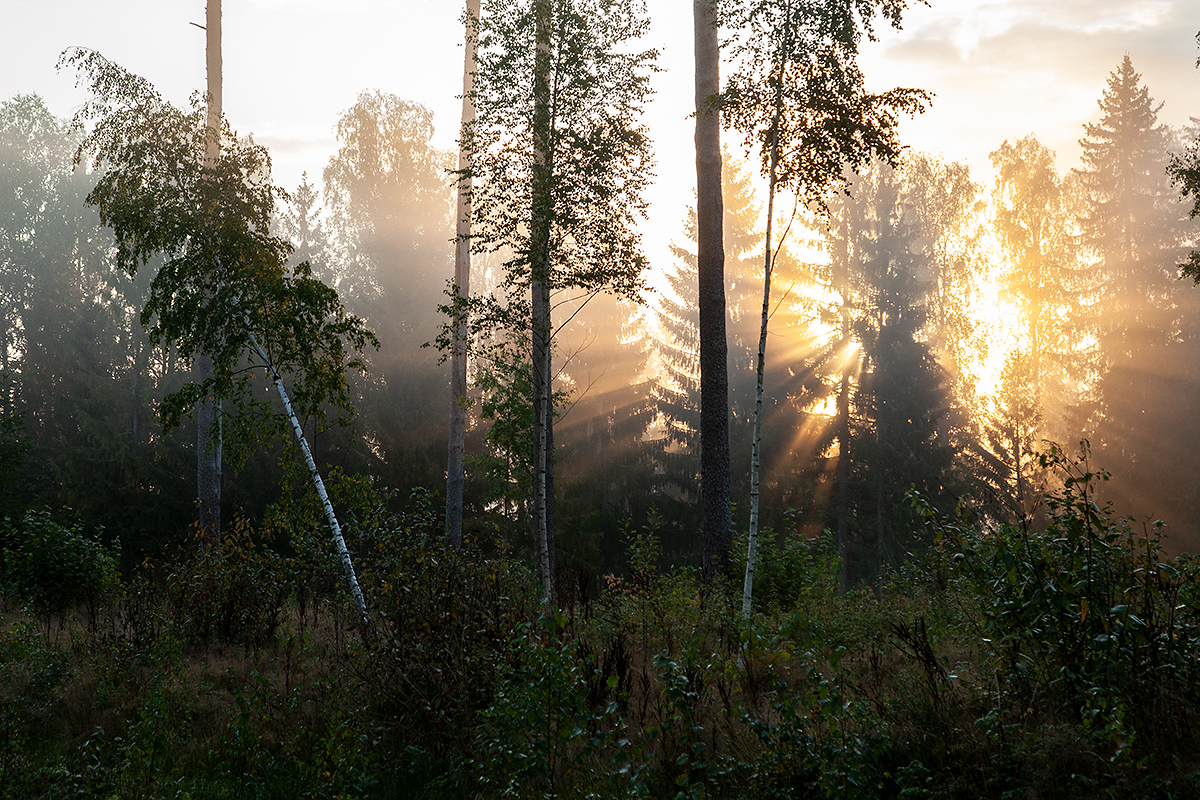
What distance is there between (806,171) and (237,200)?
6.62 metres

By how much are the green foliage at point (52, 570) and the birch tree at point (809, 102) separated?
32.7ft

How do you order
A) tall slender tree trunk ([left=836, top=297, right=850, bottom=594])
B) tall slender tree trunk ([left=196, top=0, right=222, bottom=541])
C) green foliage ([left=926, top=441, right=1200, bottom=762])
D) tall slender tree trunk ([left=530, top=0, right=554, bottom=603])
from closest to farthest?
green foliage ([left=926, top=441, right=1200, bottom=762]) → tall slender tree trunk ([left=530, top=0, right=554, bottom=603]) → tall slender tree trunk ([left=196, top=0, right=222, bottom=541]) → tall slender tree trunk ([left=836, top=297, right=850, bottom=594])

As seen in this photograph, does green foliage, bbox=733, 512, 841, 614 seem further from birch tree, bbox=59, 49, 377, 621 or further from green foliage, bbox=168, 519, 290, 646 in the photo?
green foliage, bbox=168, 519, 290, 646

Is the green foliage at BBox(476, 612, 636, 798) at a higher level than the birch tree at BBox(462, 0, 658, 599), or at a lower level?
lower

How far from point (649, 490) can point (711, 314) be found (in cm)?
1714

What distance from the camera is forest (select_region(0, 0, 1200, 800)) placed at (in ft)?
14.0

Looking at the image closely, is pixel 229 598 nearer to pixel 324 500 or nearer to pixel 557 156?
pixel 324 500

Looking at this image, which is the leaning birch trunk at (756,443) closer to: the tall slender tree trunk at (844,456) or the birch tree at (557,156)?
the birch tree at (557,156)

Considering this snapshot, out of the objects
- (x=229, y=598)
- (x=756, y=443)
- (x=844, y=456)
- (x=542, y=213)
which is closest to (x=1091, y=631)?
(x=756, y=443)

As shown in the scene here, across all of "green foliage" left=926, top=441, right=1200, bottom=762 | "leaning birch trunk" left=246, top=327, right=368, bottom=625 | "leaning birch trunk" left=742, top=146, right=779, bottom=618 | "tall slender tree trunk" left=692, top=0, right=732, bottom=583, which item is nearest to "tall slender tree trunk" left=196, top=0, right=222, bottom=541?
"leaning birch trunk" left=246, top=327, right=368, bottom=625

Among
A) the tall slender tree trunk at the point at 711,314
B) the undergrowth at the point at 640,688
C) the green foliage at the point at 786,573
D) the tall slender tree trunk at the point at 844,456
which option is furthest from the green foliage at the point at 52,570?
the tall slender tree trunk at the point at 844,456

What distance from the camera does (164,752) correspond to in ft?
17.8

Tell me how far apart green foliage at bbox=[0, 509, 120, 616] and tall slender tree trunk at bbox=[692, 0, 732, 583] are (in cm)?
897

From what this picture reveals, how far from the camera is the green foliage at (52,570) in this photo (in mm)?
10688
